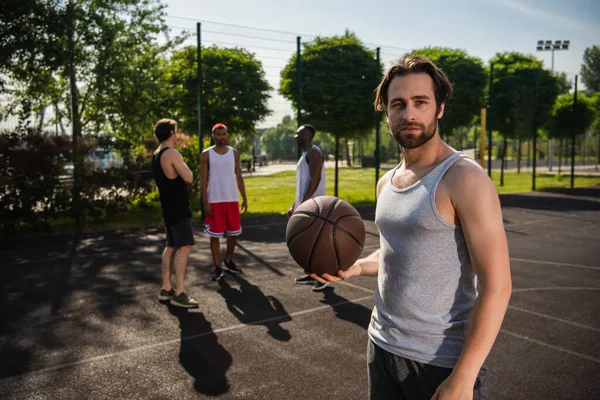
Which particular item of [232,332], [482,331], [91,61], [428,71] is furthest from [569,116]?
[482,331]

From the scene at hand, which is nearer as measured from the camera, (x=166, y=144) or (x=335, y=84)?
(x=166, y=144)

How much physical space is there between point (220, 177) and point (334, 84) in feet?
29.2

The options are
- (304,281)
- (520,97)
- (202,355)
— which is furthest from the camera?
(520,97)

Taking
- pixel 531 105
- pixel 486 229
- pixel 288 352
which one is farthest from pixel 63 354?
pixel 531 105

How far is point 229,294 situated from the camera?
234 inches

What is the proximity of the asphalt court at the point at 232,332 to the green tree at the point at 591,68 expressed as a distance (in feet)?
327

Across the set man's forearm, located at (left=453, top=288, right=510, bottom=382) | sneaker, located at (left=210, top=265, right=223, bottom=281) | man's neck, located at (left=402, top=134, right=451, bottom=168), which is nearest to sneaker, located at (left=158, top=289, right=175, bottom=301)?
sneaker, located at (left=210, top=265, right=223, bottom=281)

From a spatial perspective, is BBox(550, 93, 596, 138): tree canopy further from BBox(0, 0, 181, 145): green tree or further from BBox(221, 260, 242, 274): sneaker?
BBox(221, 260, 242, 274): sneaker

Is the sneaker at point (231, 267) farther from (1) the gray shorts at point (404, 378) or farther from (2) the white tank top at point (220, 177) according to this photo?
(1) the gray shorts at point (404, 378)

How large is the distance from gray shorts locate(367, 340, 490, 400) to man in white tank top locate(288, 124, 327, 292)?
4.04 m

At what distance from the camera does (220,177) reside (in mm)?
Answer: 6680

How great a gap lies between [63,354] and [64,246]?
532 centimetres

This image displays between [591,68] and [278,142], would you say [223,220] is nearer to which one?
[278,142]

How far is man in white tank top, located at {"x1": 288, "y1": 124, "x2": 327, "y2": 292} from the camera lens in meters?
6.06
